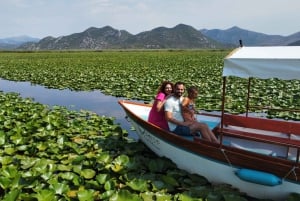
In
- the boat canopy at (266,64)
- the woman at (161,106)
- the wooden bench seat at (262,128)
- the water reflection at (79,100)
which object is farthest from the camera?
the water reflection at (79,100)

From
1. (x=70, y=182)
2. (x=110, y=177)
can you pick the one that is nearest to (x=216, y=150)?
(x=110, y=177)

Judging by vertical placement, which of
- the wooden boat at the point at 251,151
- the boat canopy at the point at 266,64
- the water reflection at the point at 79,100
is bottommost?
the water reflection at the point at 79,100

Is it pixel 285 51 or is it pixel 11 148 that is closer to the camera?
pixel 285 51

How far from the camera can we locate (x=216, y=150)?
4.94 metres

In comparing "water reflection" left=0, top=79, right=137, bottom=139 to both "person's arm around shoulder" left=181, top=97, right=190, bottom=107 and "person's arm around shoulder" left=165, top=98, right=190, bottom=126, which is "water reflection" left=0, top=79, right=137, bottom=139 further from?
"person's arm around shoulder" left=181, top=97, right=190, bottom=107

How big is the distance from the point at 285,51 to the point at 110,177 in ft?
10.4

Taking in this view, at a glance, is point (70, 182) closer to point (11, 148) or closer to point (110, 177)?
point (110, 177)

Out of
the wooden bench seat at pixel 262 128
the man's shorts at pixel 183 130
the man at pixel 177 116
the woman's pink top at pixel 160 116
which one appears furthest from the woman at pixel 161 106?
the wooden bench seat at pixel 262 128

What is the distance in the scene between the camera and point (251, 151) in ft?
16.3

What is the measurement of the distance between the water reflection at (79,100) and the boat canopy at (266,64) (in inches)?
159

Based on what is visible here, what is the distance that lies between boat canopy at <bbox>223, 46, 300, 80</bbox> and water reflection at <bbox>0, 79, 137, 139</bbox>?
4.03 metres

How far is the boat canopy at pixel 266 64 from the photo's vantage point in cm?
432

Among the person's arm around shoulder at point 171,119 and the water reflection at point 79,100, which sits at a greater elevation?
the person's arm around shoulder at point 171,119

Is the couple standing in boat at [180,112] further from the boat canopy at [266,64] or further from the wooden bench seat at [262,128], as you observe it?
the boat canopy at [266,64]
